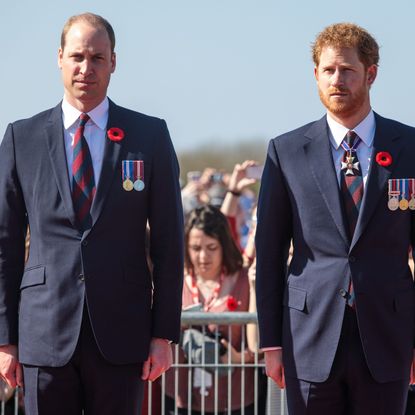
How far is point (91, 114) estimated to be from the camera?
5.08 meters

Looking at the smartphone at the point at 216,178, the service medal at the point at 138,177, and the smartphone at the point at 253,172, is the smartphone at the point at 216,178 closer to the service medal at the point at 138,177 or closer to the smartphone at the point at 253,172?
the smartphone at the point at 253,172

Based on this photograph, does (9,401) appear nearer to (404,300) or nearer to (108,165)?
(108,165)

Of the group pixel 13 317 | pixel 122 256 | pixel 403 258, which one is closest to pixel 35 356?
pixel 13 317

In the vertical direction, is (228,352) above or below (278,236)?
below

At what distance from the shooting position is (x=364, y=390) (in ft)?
16.0

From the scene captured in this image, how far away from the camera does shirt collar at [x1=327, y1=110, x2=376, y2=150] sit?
16.8 ft

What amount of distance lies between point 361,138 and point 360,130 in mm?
39

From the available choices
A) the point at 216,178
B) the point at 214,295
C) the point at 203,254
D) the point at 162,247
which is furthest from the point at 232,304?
the point at 216,178

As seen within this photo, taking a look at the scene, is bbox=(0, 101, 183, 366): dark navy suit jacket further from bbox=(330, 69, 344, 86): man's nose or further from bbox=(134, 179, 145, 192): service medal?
bbox=(330, 69, 344, 86): man's nose

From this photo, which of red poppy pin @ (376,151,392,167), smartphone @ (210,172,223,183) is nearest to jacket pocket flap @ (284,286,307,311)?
red poppy pin @ (376,151,392,167)

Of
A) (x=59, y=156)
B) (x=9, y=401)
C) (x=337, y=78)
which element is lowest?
(x=9, y=401)

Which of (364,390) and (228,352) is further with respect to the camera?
(228,352)

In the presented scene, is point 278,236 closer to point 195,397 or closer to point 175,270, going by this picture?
point 175,270

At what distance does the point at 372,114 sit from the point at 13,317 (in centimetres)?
189
